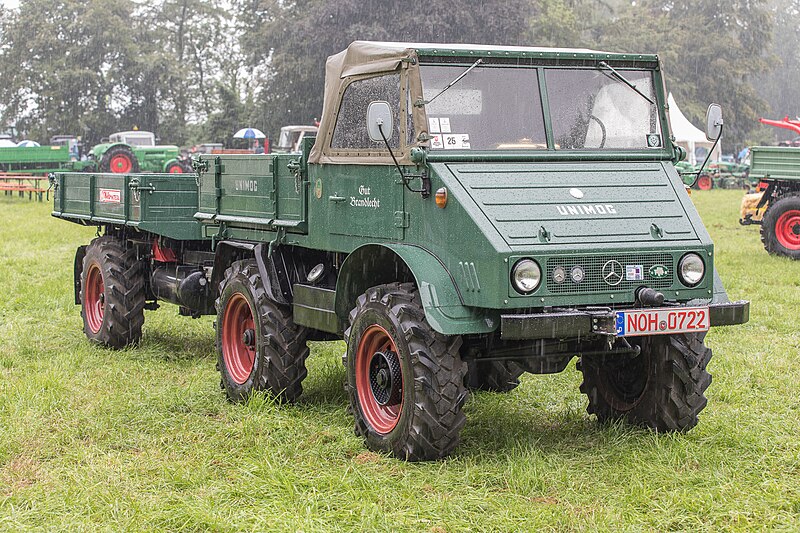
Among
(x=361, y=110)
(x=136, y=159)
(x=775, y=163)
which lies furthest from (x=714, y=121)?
(x=136, y=159)

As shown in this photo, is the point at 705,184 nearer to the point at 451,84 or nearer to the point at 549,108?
the point at 549,108

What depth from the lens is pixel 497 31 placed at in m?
43.4

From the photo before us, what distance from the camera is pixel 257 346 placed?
7.98 m

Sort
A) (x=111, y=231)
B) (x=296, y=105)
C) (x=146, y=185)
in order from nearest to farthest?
(x=146, y=185)
(x=111, y=231)
(x=296, y=105)

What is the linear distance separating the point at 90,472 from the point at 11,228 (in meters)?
17.6

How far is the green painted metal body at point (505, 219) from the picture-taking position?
20.0 feet

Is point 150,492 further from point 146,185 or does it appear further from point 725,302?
point 146,185

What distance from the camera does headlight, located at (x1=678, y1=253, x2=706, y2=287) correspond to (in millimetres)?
6391

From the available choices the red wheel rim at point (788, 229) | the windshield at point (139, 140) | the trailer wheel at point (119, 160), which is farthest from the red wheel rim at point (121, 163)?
the red wheel rim at point (788, 229)

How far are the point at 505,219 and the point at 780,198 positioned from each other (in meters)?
12.9

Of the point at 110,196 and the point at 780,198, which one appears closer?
the point at 110,196

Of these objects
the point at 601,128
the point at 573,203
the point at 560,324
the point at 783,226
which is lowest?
the point at 560,324

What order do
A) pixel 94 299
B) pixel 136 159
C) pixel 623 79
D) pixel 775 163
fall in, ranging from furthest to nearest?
pixel 136 159 → pixel 775 163 → pixel 94 299 → pixel 623 79

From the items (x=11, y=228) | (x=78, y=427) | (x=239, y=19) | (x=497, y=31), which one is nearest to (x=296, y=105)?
(x=239, y=19)
